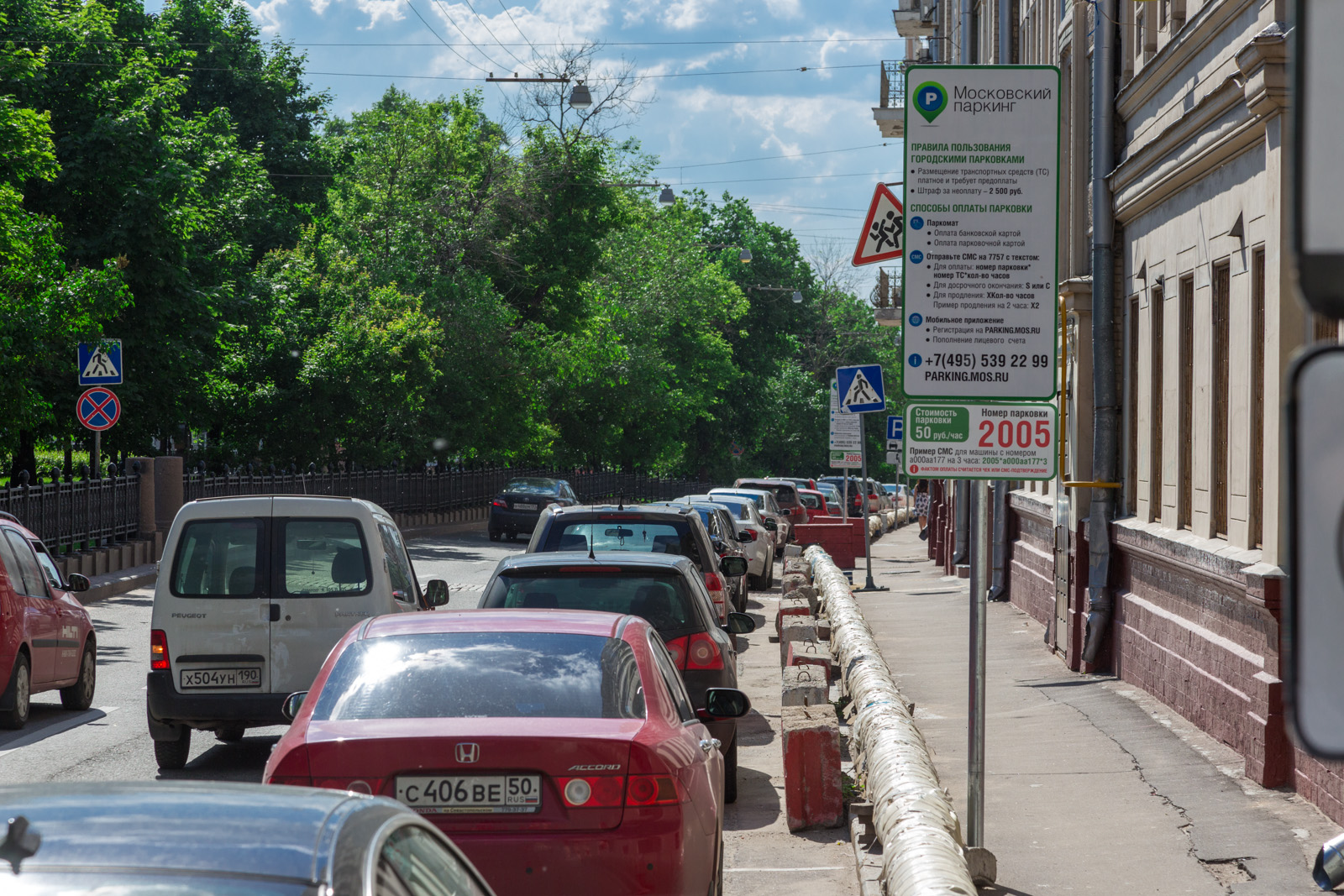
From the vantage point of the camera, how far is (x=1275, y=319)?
375 inches

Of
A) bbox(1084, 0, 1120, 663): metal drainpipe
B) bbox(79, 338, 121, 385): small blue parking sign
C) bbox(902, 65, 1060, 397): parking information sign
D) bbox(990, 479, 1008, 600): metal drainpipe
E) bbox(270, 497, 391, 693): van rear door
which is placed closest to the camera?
bbox(902, 65, 1060, 397): parking information sign

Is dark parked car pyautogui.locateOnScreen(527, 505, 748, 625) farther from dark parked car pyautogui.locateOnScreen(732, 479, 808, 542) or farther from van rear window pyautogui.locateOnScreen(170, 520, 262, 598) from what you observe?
dark parked car pyautogui.locateOnScreen(732, 479, 808, 542)

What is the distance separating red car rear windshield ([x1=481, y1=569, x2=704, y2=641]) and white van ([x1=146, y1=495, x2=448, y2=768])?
172cm

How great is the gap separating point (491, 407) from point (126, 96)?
15.9m

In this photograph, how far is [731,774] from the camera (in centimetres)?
988

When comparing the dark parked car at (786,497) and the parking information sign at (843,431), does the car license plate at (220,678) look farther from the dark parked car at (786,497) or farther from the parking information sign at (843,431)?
the dark parked car at (786,497)

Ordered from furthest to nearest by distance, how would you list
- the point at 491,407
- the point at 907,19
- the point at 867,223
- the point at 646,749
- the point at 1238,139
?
the point at 491,407
the point at 907,19
the point at 867,223
the point at 1238,139
the point at 646,749

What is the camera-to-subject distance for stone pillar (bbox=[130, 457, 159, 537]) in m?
29.4

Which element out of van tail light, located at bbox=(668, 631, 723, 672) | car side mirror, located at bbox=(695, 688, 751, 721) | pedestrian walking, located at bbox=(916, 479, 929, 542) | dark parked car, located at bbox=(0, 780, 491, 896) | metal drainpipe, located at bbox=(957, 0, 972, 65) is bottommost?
pedestrian walking, located at bbox=(916, 479, 929, 542)

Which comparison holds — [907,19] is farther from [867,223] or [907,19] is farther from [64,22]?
[867,223]

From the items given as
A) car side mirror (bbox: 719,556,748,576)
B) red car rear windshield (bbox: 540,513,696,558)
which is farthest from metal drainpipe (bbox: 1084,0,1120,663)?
red car rear windshield (bbox: 540,513,696,558)

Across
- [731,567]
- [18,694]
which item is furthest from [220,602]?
[731,567]

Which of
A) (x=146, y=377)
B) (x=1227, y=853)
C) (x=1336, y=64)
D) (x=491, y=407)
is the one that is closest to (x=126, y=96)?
(x=146, y=377)

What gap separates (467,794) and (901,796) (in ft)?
9.19
